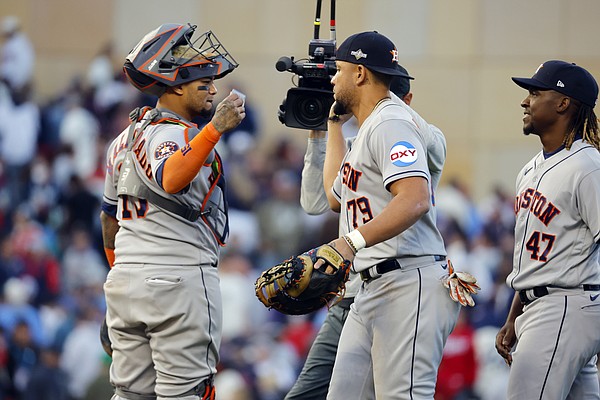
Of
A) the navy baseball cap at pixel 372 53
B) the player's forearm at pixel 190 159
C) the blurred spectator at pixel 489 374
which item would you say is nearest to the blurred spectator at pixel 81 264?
the blurred spectator at pixel 489 374

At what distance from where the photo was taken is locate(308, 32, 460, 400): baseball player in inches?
179

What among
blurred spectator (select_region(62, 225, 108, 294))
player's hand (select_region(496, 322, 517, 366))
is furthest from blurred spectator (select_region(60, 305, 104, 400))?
player's hand (select_region(496, 322, 517, 366))

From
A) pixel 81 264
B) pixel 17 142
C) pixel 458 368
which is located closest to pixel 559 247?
pixel 458 368

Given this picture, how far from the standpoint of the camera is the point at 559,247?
504cm

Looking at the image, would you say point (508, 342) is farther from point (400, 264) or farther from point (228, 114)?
point (228, 114)

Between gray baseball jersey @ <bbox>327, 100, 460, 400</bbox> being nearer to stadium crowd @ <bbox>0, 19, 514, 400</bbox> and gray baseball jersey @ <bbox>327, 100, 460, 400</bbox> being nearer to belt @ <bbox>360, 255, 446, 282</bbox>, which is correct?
belt @ <bbox>360, 255, 446, 282</bbox>

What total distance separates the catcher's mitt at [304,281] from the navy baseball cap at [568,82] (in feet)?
5.51

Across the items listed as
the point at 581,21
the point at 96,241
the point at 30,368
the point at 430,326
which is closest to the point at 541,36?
the point at 581,21

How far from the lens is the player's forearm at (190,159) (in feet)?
14.8

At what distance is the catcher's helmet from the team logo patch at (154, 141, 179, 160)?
1.21ft

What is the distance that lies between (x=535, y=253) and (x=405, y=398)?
107cm

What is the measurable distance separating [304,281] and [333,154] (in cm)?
145

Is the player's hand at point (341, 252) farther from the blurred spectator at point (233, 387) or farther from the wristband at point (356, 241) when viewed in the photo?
the blurred spectator at point (233, 387)

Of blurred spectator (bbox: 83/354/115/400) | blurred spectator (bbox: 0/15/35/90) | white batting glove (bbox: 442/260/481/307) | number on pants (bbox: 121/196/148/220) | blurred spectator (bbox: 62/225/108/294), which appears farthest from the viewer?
blurred spectator (bbox: 0/15/35/90)
